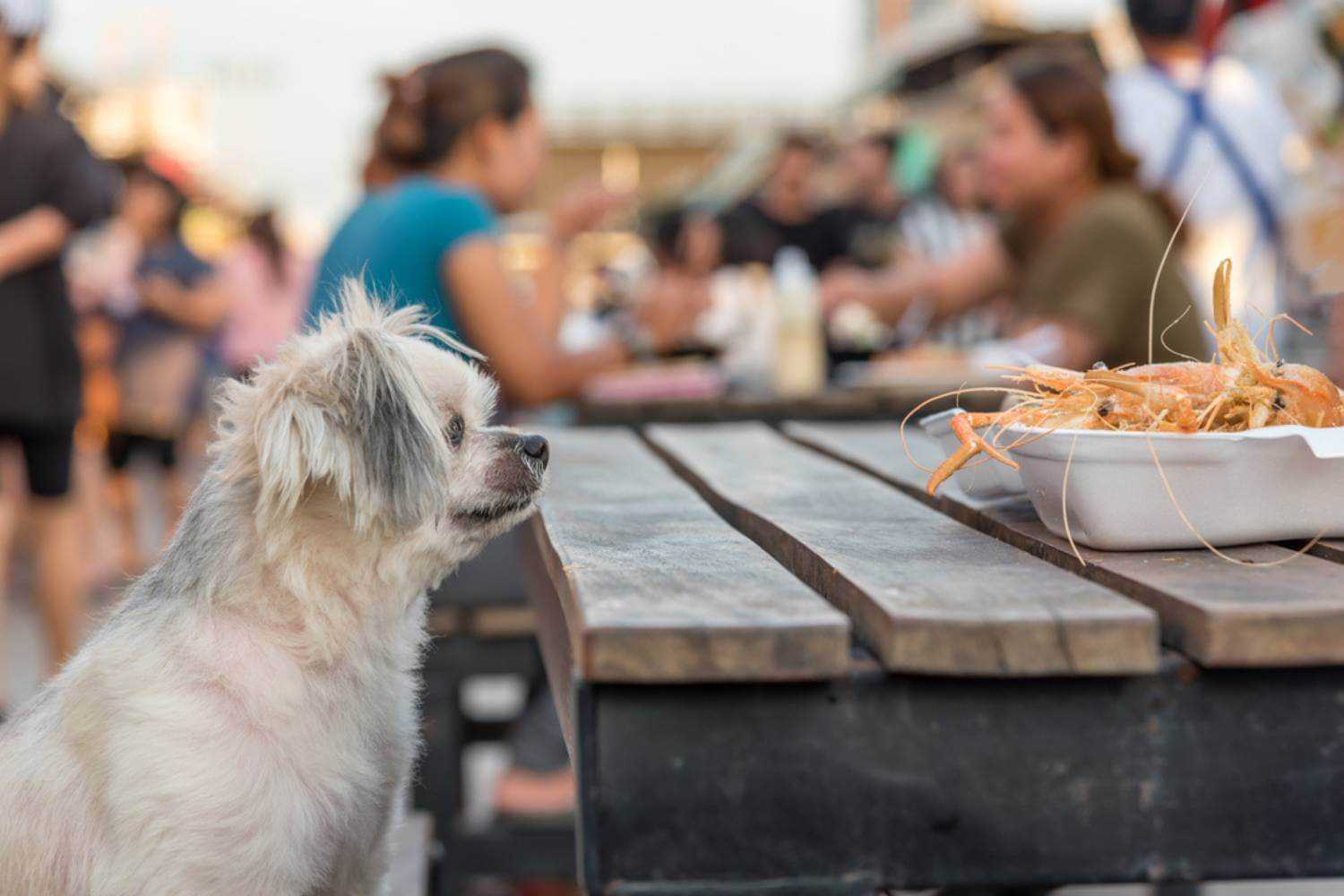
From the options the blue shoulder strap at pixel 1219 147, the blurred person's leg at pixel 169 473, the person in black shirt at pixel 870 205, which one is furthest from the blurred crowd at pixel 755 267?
the blurred person's leg at pixel 169 473

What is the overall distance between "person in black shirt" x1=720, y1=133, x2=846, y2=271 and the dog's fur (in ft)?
21.5

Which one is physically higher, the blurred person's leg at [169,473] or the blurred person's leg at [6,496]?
the blurred person's leg at [6,496]

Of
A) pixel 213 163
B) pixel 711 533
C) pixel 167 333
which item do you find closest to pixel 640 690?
pixel 711 533

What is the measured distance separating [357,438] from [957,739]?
Answer: 98cm

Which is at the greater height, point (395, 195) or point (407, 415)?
point (395, 195)

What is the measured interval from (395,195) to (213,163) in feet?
57.6

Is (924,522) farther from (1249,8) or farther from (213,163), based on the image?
(213,163)

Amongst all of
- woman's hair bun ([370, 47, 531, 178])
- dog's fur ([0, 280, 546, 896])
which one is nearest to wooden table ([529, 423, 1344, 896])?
dog's fur ([0, 280, 546, 896])

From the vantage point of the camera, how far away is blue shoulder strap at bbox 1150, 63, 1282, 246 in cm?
469

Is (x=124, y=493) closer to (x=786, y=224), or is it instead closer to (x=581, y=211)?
(x=786, y=224)

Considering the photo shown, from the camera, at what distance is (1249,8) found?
18.8ft

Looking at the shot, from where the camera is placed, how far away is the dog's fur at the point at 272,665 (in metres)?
1.73

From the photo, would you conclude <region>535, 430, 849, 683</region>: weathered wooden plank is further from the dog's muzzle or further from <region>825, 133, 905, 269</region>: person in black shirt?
<region>825, 133, 905, 269</region>: person in black shirt

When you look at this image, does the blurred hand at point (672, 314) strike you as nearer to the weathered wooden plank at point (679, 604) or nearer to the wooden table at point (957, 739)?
the weathered wooden plank at point (679, 604)
